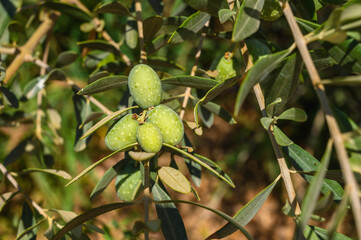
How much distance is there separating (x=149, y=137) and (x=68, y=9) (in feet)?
1.84

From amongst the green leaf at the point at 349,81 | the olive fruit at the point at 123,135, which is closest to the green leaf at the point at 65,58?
the olive fruit at the point at 123,135

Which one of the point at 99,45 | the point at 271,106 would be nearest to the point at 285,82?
the point at 271,106

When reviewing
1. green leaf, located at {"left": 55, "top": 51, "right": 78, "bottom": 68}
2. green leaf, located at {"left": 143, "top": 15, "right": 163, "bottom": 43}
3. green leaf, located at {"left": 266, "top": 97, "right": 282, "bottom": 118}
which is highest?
green leaf, located at {"left": 143, "top": 15, "right": 163, "bottom": 43}

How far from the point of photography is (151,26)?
0.69m

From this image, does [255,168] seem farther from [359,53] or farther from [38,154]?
[359,53]

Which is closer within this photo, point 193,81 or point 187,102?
point 193,81

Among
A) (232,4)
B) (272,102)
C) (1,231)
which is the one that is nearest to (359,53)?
(272,102)

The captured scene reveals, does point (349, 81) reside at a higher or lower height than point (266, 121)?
higher

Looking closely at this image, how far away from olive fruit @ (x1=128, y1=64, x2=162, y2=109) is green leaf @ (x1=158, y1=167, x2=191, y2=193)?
125 millimetres

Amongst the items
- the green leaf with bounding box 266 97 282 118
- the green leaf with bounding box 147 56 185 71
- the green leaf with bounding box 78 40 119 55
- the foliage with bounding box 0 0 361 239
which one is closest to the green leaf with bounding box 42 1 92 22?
the foliage with bounding box 0 0 361 239

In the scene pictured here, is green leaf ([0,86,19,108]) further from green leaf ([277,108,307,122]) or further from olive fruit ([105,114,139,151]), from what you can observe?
green leaf ([277,108,307,122])

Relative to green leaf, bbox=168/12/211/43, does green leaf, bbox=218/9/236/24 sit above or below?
above

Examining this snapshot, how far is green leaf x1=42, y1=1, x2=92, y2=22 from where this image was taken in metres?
0.83

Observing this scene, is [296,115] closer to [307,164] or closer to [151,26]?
[307,164]
